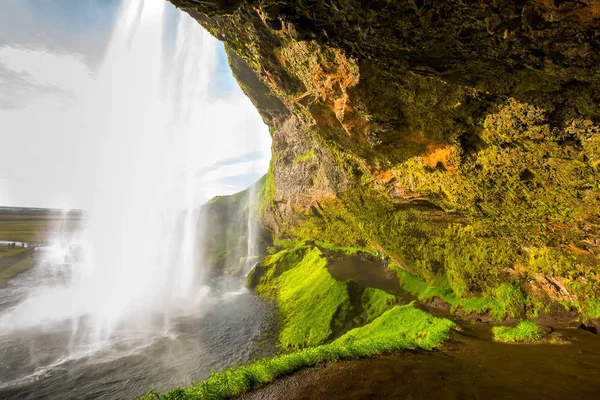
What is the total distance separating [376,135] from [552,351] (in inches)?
337

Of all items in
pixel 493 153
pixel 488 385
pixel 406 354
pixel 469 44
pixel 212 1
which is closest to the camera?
pixel 212 1

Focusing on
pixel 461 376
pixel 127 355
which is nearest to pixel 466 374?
pixel 461 376

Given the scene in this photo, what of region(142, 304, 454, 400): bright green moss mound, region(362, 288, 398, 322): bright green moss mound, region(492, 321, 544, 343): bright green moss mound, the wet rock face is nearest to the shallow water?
region(142, 304, 454, 400): bright green moss mound

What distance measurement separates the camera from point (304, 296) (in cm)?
2041

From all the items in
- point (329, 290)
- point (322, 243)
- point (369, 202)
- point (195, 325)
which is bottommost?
point (195, 325)

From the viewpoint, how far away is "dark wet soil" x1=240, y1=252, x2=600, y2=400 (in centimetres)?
621

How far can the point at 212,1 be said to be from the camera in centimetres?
441

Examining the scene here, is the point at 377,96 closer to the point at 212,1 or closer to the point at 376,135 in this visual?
the point at 376,135

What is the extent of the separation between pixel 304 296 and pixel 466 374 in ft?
46.3

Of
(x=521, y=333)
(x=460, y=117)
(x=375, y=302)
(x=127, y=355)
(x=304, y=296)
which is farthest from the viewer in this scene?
(x=304, y=296)

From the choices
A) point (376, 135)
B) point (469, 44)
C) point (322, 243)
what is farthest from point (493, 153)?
point (322, 243)

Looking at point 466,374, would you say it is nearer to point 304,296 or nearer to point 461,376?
point 461,376

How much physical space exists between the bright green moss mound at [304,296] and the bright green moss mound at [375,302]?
108 centimetres

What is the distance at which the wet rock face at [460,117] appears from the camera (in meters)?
4.36
